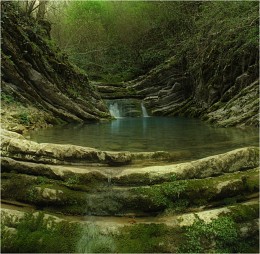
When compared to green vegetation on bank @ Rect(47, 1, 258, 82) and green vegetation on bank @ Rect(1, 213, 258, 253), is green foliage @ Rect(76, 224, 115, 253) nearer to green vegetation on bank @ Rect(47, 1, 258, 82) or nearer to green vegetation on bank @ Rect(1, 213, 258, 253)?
green vegetation on bank @ Rect(1, 213, 258, 253)

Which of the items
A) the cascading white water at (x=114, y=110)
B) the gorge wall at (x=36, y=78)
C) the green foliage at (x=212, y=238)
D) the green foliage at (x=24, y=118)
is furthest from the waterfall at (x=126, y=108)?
the green foliage at (x=212, y=238)

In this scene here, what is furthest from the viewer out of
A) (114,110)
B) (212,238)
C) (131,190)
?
(114,110)

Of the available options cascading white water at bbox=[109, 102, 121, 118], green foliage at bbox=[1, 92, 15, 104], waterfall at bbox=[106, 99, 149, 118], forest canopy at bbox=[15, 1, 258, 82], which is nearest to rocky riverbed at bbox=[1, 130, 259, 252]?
green foliage at bbox=[1, 92, 15, 104]

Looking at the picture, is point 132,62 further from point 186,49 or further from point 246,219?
point 246,219

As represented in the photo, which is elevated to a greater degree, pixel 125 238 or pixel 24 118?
pixel 24 118

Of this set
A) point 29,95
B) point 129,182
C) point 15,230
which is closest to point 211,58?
point 29,95

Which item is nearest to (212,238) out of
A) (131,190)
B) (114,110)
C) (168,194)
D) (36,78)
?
(168,194)

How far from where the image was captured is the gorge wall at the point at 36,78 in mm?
16812

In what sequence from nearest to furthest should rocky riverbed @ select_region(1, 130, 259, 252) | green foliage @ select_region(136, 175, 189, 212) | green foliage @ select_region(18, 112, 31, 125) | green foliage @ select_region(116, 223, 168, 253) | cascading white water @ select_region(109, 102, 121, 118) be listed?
1. green foliage @ select_region(116, 223, 168, 253)
2. rocky riverbed @ select_region(1, 130, 259, 252)
3. green foliage @ select_region(136, 175, 189, 212)
4. green foliage @ select_region(18, 112, 31, 125)
5. cascading white water @ select_region(109, 102, 121, 118)

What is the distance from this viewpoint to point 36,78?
18.1 metres

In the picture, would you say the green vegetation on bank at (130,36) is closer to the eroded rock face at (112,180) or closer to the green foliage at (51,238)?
the eroded rock face at (112,180)

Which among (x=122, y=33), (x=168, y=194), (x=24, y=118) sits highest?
(x=122, y=33)

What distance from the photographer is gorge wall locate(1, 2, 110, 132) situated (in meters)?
16.8

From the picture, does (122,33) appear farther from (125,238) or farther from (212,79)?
(125,238)
